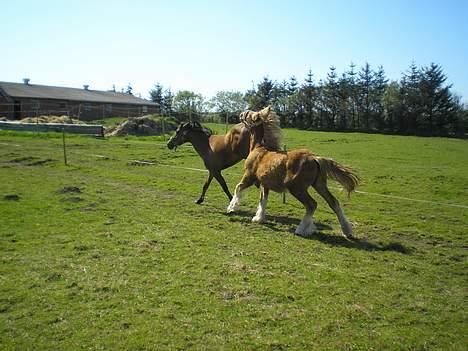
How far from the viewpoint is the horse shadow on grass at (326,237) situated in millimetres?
6975

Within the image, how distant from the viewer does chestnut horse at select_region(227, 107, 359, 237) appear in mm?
7531

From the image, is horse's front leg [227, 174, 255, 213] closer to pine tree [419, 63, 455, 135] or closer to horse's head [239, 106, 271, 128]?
horse's head [239, 106, 271, 128]

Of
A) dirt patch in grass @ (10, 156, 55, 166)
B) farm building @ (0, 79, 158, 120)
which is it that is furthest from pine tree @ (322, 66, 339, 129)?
dirt patch in grass @ (10, 156, 55, 166)

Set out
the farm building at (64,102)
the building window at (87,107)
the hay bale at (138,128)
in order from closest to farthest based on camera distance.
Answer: the hay bale at (138,128)
the farm building at (64,102)
the building window at (87,107)

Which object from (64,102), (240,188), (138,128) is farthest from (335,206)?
(64,102)

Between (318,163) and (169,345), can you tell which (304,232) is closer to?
(318,163)

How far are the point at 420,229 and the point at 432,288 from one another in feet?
10.6

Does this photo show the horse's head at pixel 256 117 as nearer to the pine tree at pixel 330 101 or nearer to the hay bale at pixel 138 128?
the hay bale at pixel 138 128

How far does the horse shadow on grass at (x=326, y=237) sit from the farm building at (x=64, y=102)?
37076 millimetres

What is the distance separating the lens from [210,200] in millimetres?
10852

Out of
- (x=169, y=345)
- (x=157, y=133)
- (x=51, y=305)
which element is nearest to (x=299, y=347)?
(x=169, y=345)

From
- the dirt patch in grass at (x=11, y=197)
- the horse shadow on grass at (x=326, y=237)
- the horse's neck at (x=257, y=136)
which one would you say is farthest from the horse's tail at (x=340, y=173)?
the dirt patch in grass at (x=11, y=197)

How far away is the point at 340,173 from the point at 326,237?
3.98 feet

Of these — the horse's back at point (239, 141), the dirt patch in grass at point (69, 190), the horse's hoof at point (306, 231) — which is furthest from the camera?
the dirt patch in grass at point (69, 190)
